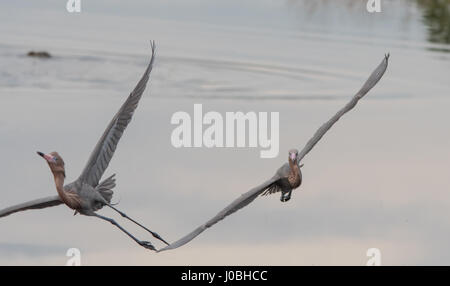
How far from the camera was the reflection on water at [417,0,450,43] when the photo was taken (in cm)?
2188

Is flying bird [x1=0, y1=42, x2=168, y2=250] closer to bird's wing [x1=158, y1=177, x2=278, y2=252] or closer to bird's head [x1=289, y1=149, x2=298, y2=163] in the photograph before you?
bird's wing [x1=158, y1=177, x2=278, y2=252]

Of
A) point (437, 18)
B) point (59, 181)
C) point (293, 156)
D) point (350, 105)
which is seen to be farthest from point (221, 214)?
point (437, 18)

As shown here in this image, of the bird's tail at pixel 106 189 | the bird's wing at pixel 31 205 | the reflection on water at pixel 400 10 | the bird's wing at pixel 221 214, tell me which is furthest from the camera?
the reflection on water at pixel 400 10

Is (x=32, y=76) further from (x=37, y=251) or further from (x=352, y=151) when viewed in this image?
(x=37, y=251)

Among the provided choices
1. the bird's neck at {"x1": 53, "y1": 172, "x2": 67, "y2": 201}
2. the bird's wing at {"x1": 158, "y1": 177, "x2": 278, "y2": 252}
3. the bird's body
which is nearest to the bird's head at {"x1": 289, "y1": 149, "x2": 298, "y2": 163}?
the bird's body

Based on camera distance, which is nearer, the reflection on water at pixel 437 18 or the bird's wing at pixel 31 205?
the bird's wing at pixel 31 205

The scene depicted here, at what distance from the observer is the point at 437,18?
23812mm

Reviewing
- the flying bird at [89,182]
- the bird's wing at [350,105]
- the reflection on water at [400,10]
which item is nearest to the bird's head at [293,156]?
the bird's wing at [350,105]

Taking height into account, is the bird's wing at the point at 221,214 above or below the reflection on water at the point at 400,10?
below

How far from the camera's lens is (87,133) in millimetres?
13945

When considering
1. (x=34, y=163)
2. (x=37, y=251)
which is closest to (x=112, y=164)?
(x=34, y=163)

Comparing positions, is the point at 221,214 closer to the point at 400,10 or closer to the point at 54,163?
the point at 54,163

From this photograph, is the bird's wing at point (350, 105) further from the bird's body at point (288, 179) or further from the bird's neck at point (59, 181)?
the bird's neck at point (59, 181)

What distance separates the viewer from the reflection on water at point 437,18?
21880 millimetres
